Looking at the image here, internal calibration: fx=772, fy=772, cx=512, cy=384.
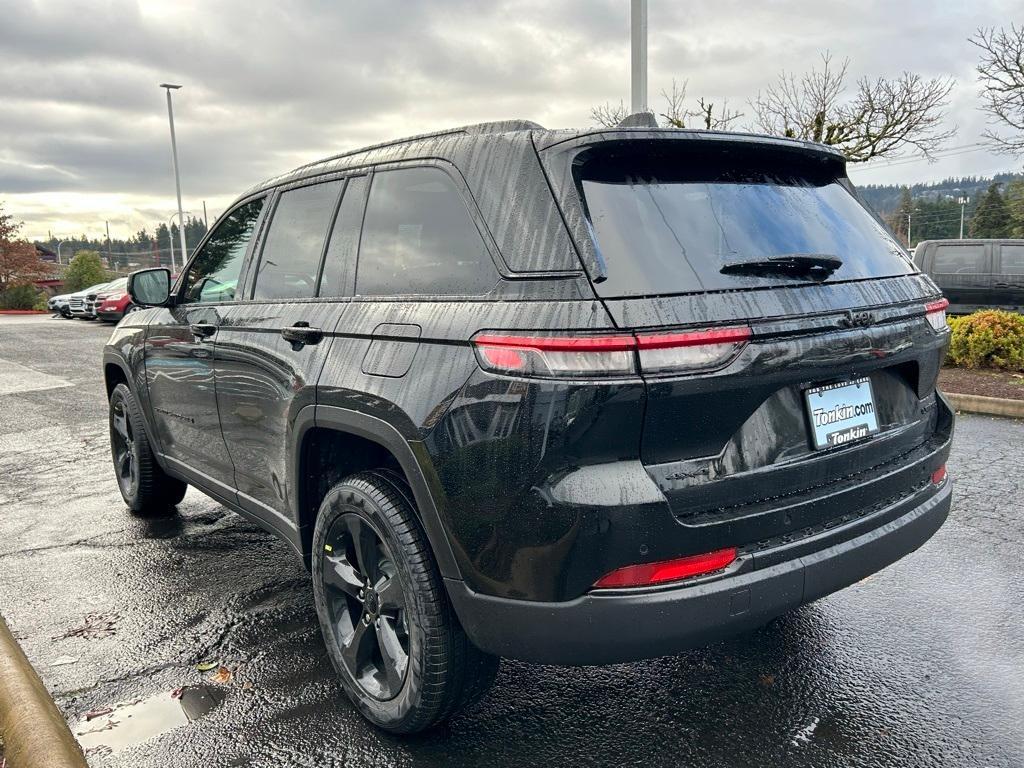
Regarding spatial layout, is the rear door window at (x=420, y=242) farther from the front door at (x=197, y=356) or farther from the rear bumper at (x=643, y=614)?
the front door at (x=197, y=356)

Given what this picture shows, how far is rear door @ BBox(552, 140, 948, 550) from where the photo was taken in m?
1.92

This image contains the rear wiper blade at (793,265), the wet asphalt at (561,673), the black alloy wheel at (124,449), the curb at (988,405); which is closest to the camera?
the rear wiper blade at (793,265)

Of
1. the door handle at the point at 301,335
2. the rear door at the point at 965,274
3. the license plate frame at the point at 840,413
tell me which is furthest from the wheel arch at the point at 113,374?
the rear door at the point at 965,274

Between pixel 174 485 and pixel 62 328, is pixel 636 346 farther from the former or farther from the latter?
pixel 62 328

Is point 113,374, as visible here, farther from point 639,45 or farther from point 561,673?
point 639,45

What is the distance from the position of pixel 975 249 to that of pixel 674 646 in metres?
13.8

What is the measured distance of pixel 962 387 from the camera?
314 inches

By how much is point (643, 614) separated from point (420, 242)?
131 cm

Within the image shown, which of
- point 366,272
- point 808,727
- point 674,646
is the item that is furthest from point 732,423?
point 366,272

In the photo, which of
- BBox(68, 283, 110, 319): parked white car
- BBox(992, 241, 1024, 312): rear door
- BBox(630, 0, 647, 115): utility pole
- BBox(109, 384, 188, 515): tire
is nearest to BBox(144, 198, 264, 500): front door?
BBox(109, 384, 188, 515): tire

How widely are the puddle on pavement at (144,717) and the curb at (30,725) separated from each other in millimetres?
107

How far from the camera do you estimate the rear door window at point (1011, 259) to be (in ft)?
41.8

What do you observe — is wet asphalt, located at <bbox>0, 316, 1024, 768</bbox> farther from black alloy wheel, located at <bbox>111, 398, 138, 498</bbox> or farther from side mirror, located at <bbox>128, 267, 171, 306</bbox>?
side mirror, located at <bbox>128, 267, 171, 306</bbox>

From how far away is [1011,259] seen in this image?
1282cm
